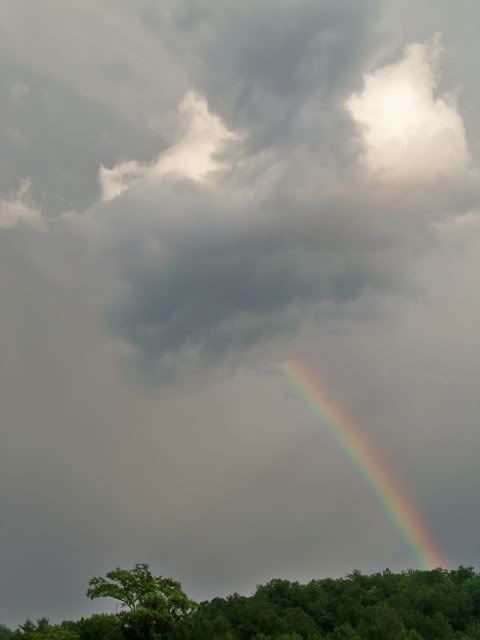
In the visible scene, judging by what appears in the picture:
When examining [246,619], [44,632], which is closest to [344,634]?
[246,619]

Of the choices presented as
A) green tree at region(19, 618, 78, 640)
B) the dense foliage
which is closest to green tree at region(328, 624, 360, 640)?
the dense foliage

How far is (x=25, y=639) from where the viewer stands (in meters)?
70.4

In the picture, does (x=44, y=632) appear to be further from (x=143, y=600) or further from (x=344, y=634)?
(x=344, y=634)

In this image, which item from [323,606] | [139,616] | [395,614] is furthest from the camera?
[323,606]

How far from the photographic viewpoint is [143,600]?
70.2 meters

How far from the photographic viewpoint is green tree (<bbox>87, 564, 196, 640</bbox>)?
69.5 metres

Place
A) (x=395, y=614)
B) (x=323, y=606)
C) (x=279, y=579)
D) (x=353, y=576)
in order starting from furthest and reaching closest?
(x=353, y=576), (x=279, y=579), (x=323, y=606), (x=395, y=614)

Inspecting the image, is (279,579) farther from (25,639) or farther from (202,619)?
(25,639)

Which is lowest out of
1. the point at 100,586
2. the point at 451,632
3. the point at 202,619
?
the point at 451,632

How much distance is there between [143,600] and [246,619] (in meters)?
12.3

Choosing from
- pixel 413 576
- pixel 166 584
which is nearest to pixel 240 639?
pixel 166 584

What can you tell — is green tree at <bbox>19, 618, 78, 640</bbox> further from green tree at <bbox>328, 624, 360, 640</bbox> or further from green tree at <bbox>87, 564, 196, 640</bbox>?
green tree at <bbox>328, 624, 360, 640</bbox>

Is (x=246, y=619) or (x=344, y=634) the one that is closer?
(x=344, y=634)

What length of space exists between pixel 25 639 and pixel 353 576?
60743 mm
